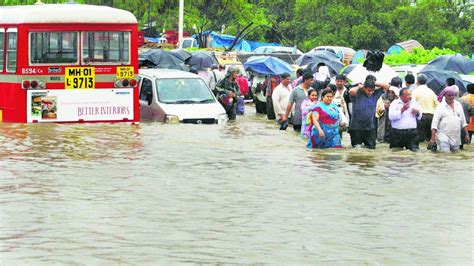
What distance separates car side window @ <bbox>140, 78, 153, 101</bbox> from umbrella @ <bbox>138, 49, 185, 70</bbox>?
819 cm

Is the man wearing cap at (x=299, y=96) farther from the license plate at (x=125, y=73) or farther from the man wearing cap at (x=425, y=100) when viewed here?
the license plate at (x=125, y=73)

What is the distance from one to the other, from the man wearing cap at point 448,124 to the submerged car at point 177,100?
230 inches

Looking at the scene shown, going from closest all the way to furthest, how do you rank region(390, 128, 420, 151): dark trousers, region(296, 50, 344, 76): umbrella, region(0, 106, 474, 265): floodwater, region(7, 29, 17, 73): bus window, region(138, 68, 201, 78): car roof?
1. region(0, 106, 474, 265): floodwater
2. region(390, 128, 420, 151): dark trousers
3. region(7, 29, 17, 73): bus window
4. region(138, 68, 201, 78): car roof
5. region(296, 50, 344, 76): umbrella

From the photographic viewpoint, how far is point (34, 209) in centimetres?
1197

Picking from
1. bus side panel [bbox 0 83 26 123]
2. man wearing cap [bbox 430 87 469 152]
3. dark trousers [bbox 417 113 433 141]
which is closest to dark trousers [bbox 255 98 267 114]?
dark trousers [bbox 417 113 433 141]

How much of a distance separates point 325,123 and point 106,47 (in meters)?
5.82

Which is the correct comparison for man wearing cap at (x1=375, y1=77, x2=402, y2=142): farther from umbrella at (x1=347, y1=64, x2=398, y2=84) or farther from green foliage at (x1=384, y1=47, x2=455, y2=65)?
green foliage at (x1=384, y1=47, x2=455, y2=65)

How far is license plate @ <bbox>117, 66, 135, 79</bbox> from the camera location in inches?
866

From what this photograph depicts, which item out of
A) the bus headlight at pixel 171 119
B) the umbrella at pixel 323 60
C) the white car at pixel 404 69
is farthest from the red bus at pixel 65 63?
the umbrella at pixel 323 60

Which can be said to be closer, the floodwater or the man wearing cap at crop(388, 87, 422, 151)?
the floodwater

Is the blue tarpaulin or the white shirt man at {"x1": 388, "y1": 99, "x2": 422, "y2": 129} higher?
the white shirt man at {"x1": 388, "y1": 99, "x2": 422, "y2": 129}

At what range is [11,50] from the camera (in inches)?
846

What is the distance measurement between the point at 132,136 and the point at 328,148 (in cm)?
397

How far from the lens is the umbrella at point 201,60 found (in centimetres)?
3372
